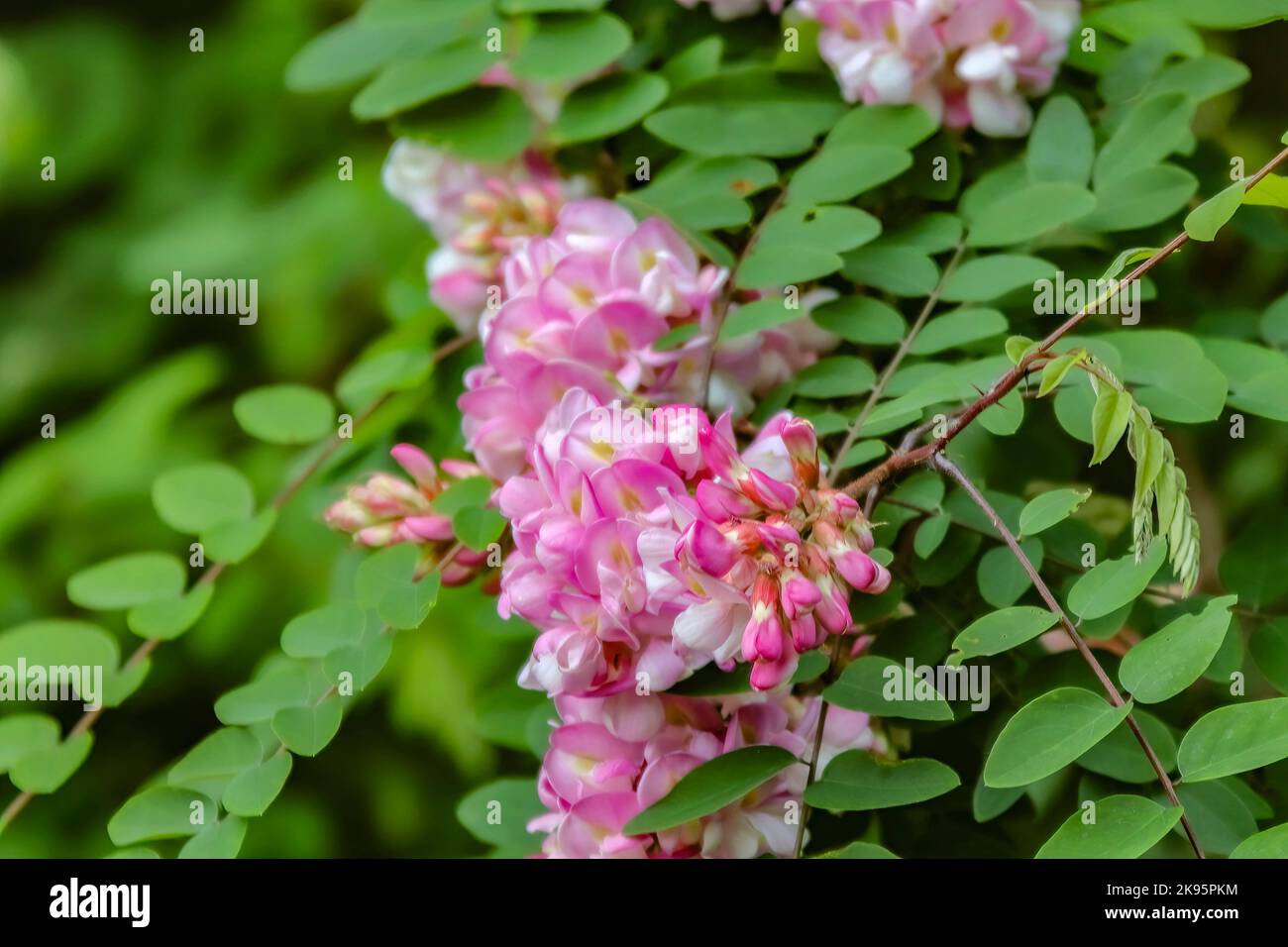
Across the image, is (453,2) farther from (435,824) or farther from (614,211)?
(435,824)

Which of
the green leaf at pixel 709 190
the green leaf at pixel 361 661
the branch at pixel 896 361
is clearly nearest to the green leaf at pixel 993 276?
the branch at pixel 896 361

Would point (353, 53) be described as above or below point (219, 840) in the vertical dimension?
above

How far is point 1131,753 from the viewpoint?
53cm

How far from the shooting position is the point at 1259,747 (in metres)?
0.47

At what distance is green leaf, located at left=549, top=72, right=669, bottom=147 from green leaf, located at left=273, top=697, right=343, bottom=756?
0.34m

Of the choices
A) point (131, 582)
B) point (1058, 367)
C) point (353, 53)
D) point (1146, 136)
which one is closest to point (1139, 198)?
point (1146, 136)

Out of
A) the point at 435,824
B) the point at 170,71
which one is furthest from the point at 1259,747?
the point at 170,71

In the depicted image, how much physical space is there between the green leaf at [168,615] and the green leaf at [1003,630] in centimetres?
39

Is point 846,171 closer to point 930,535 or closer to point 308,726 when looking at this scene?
point 930,535

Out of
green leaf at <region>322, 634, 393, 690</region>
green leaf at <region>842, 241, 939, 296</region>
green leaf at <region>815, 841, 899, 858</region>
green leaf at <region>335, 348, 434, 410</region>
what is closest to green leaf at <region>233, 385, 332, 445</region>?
green leaf at <region>335, 348, 434, 410</region>

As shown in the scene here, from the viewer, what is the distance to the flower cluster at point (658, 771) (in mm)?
526

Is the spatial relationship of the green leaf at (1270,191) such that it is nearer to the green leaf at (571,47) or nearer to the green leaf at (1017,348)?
the green leaf at (1017,348)

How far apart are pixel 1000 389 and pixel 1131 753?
0.57 feet

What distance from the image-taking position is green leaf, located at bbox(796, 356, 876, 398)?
0.61 meters
